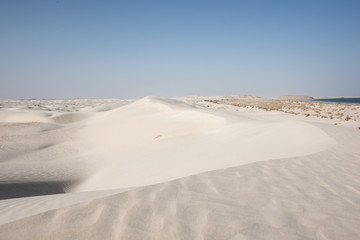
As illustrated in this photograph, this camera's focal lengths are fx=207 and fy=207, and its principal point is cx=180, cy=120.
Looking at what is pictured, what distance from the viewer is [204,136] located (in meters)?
8.19

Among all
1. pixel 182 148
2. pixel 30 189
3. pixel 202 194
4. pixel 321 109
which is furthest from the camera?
pixel 321 109

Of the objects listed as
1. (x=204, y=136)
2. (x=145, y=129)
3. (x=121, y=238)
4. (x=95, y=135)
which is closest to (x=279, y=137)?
(x=204, y=136)

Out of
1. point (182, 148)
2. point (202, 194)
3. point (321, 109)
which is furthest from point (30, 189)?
point (321, 109)

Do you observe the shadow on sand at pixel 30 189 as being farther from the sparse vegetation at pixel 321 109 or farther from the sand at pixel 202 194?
the sparse vegetation at pixel 321 109

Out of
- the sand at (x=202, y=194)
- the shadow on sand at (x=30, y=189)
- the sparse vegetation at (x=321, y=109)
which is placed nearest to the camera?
the sand at (x=202, y=194)

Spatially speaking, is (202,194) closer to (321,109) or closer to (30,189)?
(30,189)

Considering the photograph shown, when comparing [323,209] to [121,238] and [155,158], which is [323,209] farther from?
[155,158]

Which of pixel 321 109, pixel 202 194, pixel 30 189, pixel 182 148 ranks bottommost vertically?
pixel 30 189

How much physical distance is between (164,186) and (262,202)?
3.54 ft

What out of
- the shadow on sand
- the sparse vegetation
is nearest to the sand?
the shadow on sand

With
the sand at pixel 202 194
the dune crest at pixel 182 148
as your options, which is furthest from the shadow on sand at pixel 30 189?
the dune crest at pixel 182 148

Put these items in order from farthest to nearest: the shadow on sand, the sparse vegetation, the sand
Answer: the sparse vegetation, the shadow on sand, the sand

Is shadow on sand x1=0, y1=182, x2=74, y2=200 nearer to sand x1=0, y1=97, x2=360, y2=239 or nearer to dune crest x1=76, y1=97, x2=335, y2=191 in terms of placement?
sand x1=0, y1=97, x2=360, y2=239

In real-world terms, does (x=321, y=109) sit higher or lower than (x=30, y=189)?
higher
